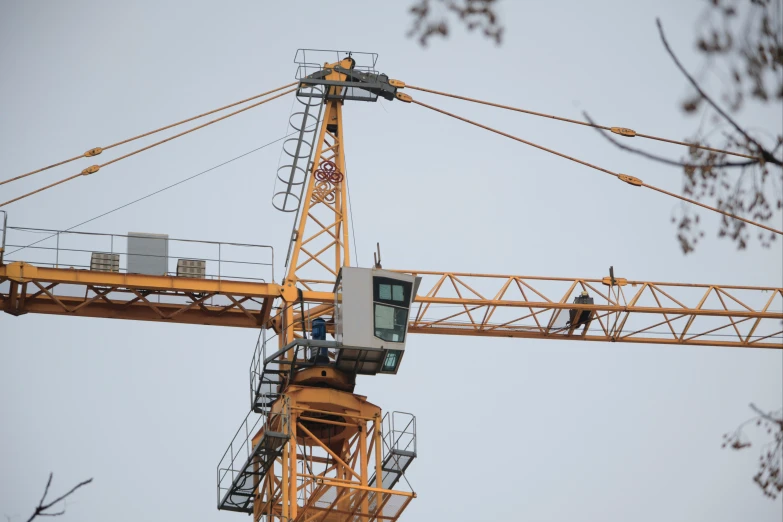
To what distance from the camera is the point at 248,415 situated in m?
50.4

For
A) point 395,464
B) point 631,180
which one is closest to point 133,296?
point 395,464

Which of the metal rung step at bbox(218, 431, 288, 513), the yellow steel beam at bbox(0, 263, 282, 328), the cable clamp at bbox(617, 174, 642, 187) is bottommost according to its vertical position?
the metal rung step at bbox(218, 431, 288, 513)

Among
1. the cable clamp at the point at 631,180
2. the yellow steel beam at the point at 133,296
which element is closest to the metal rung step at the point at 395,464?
the yellow steel beam at the point at 133,296

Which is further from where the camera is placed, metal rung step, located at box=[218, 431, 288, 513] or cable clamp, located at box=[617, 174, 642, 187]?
cable clamp, located at box=[617, 174, 642, 187]

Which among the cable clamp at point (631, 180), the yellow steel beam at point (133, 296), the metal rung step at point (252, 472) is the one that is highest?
the cable clamp at point (631, 180)

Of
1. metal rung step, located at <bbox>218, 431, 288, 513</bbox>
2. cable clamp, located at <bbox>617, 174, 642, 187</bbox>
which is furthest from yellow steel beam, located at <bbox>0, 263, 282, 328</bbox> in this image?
cable clamp, located at <bbox>617, 174, 642, 187</bbox>

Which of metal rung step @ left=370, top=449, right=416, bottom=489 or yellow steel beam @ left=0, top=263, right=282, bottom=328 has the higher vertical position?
yellow steel beam @ left=0, top=263, right=282, bottom=328

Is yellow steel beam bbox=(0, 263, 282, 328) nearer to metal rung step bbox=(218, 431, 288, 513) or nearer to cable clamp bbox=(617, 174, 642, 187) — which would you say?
metal rung step bbox=(218, 431, 288, 513)

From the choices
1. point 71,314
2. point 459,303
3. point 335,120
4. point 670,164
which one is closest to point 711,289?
point 459,303

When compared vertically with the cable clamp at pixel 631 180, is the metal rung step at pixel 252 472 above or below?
below

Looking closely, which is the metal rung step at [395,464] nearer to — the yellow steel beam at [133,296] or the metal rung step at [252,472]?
the metal rung step at [252,472]

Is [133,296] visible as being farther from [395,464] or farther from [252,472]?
[395,464]

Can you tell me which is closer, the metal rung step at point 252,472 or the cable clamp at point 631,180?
the metal rung step at point 252,472

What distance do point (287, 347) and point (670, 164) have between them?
38.5 meters
